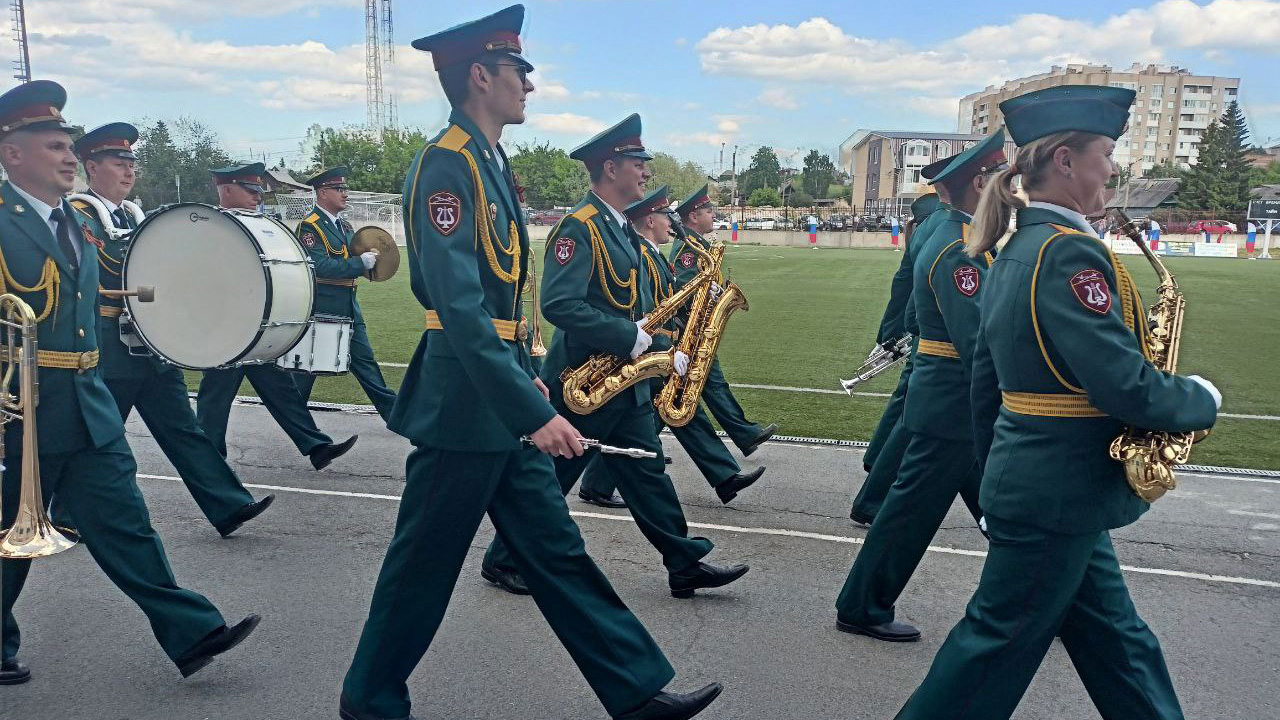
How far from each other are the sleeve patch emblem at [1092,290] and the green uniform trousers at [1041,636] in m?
0.63

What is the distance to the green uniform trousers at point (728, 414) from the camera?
700 centimetres

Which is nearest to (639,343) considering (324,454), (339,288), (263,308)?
(263,308)

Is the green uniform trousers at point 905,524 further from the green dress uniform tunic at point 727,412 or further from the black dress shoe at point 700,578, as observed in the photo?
the green dress uniform tunic at point 727,412

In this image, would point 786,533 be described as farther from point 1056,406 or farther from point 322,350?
point 322,350

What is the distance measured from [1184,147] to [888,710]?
14121cm

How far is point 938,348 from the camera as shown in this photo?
4227 mm

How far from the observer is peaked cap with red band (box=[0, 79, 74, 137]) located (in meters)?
3.51

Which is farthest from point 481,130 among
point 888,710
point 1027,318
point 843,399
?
point 843,399

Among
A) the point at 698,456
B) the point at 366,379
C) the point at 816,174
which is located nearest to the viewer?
the point at 698,456

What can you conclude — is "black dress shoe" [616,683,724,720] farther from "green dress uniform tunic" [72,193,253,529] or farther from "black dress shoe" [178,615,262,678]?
"green dress uniform tunic" [72,193,253,529]

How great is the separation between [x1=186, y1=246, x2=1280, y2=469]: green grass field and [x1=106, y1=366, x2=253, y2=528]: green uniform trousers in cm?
417

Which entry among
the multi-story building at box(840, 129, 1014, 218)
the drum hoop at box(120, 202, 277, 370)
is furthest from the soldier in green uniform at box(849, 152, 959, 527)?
the multi-story building at box(840, 129, 1014, 218)

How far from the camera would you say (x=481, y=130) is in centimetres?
317

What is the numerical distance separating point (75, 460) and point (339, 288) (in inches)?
160
